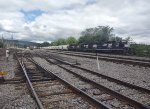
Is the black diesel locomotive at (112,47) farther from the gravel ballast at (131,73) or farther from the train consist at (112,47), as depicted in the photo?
the gravel ballast at (131,73)

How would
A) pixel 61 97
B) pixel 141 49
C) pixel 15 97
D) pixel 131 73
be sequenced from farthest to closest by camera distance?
pixel 141 49 < pixel 131 73 < pixel 15 97 < pixel 61 97

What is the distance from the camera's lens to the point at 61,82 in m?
11.0

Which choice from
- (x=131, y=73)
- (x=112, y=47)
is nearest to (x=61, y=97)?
(x=131, y=73)

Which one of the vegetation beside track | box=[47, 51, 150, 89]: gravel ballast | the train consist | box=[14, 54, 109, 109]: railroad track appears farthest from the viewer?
the train consist

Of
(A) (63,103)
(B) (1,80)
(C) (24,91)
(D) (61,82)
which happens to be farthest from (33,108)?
(B) (1,80)

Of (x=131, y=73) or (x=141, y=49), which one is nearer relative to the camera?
(x=131, y=73)

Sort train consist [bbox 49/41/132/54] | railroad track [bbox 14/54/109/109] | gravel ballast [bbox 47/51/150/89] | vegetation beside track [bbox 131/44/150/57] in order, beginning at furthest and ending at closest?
train consist [bbox 49/41/132/54], vegetation beside track [bbox 131/44/150/57], gravel ballast [bbox 47/51/150/89], railroad track [bbox 14/54/109/109]

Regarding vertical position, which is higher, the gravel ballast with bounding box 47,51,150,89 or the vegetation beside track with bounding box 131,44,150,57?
the vegetation beside track with bounding box 131,44,150,57

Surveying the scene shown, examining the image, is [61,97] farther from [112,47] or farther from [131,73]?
[112,47]

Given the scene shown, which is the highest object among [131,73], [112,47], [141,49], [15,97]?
[112,47]

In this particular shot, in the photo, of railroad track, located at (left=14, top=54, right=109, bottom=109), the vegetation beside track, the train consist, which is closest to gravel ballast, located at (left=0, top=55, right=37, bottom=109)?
railroad track, located at (left=14, top=54, right=109, bottom=109)

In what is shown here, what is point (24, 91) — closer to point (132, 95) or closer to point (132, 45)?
point (132, 95)

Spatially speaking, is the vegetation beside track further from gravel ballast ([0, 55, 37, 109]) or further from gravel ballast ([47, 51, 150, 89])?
gravel ballast ([0, 55, 37, 109])

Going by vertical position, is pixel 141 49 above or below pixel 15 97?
above
